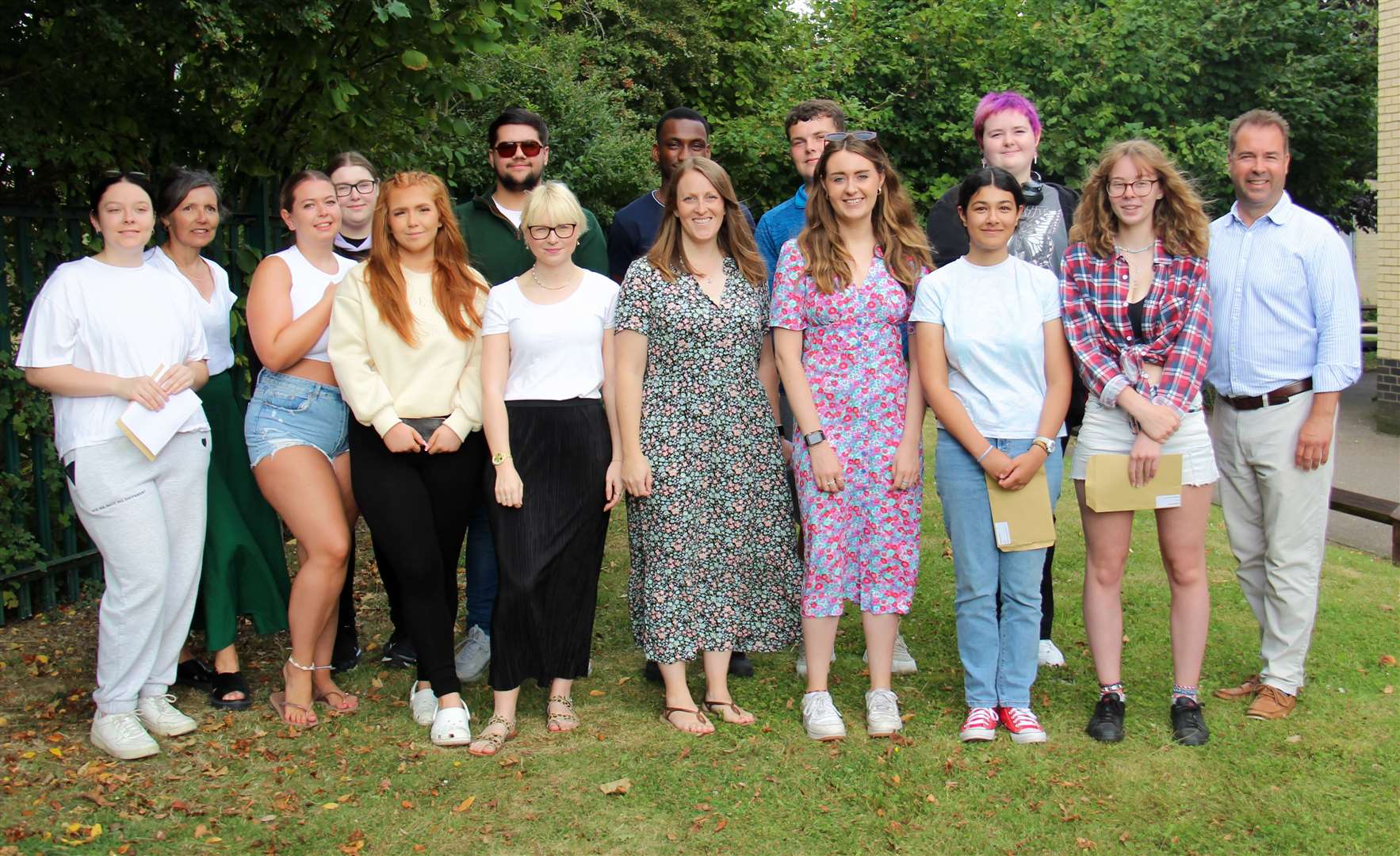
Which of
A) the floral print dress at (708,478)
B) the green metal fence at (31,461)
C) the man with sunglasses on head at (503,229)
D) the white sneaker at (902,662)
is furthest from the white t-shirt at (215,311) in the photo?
the white sneaker at (902,662)

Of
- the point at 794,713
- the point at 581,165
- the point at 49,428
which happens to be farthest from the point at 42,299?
the point at 581,165

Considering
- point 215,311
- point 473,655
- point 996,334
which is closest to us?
A: point 996,334

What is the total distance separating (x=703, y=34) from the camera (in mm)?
15586

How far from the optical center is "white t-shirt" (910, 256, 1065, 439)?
4234 millimetres

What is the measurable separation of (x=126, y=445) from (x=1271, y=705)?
4.29m

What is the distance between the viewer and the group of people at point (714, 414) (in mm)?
4258

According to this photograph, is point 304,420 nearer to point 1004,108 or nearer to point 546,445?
point 546,445

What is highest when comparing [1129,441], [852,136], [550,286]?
[852,136]

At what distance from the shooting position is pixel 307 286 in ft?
14.8

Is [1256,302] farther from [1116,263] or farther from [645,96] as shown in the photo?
[645,96]

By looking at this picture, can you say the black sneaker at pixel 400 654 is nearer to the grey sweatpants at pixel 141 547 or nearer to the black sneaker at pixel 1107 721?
the grey sweatpants at pixel 141 547

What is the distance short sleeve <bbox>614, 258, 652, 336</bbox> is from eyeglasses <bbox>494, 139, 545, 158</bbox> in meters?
1.00

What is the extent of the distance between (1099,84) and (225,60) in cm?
1105

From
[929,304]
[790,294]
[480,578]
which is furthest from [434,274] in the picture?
[929,304]
